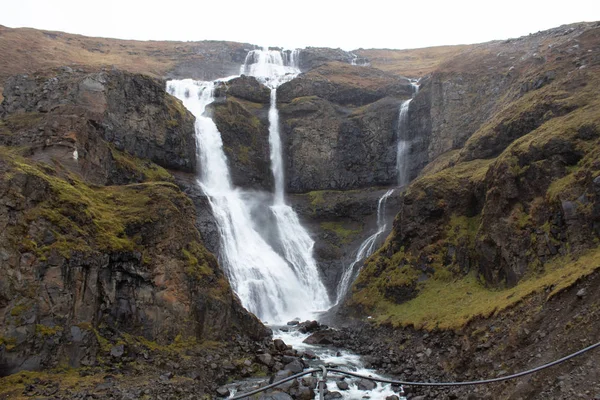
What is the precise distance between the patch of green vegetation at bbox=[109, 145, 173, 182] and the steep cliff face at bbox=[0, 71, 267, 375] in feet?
18.3

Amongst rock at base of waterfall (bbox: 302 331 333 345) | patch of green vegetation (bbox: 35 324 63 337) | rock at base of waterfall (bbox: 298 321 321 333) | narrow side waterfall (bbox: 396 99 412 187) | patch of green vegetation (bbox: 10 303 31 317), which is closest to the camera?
patch of green vegetation (bbox: 10 303 31 317)

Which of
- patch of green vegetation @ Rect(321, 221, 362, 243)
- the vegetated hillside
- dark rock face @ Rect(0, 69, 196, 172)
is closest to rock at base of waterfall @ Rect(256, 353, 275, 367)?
dark rock face @ Rect(0, 69, 196, 172)

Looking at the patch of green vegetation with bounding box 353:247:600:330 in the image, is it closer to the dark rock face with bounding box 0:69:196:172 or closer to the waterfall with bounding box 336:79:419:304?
the waterfall with bounding box 336:79:419:304

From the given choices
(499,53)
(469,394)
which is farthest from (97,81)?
(499,53)

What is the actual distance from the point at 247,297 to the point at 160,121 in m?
19.3

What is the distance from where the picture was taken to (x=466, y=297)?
72.3 feet

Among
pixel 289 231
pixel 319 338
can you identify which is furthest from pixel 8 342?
pixel 289 231

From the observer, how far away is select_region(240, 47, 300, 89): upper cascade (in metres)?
81.8

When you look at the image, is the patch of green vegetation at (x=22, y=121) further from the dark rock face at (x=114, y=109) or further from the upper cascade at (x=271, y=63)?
the upper cascade at (x=271, y=63)

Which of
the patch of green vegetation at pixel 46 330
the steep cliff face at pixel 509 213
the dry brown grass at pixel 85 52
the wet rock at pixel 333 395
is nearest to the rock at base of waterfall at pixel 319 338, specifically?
the steep cliff face at pixel 509 213

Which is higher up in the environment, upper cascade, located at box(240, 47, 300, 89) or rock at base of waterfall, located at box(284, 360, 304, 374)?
upper cascade, located at box(240, 47, 300, 89)

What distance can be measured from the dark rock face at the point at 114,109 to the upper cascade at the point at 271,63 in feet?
131

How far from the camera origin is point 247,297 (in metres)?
31.7

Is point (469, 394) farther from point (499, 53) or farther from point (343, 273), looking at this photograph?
point (499, 53)
